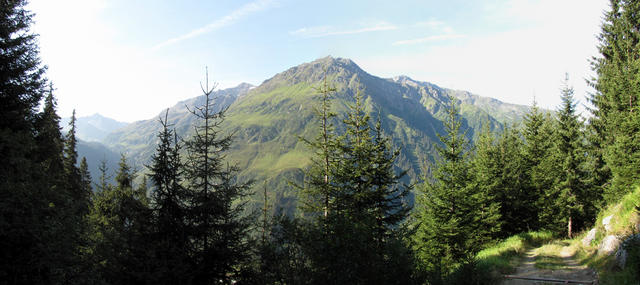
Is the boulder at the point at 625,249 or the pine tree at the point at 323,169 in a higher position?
the pine tree at the point at 323,169

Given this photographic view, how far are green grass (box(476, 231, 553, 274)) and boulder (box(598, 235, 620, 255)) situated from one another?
13.8 ft

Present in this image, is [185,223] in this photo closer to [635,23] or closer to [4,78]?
[4,78]

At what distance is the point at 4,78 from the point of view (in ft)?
43.9

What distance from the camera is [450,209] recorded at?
69.8 ft

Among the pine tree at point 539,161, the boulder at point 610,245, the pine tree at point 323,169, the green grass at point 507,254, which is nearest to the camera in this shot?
the boulder at point 610,245

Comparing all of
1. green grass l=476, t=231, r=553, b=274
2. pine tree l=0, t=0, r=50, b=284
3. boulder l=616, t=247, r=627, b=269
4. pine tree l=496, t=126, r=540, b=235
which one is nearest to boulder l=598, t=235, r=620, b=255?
boulder l=616, t=247, r=627, b=269

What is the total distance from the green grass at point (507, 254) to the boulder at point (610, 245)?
13.8 feet

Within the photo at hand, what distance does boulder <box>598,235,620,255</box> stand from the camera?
12.3 metres

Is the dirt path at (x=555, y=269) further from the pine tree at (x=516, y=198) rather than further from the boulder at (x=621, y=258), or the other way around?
the pine tree at (x=516, y=198)

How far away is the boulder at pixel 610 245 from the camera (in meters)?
12.3

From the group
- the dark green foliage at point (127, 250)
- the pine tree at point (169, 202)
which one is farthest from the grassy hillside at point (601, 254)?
the dark green foliage at point (127, 250)

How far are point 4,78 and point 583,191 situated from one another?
4472 cm

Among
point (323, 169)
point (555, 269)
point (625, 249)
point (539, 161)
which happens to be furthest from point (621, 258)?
point (539, 161)

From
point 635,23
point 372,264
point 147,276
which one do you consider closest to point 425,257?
point 372,264
